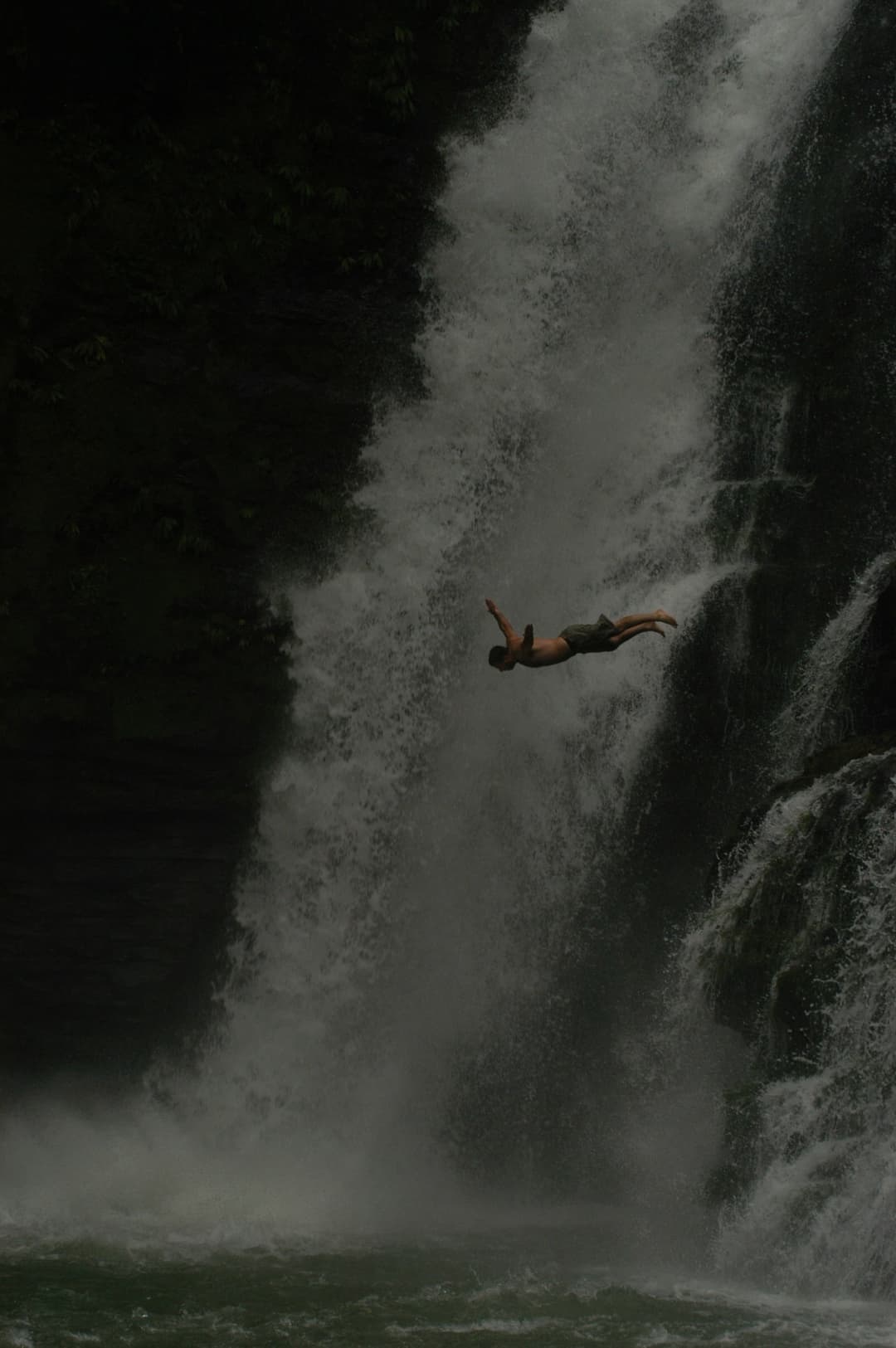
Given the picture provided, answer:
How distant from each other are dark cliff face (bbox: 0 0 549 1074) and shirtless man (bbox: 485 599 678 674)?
447 centimetres

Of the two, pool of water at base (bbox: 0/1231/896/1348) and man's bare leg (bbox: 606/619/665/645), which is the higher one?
man's bare leg (bbox: 606/619/665/645)

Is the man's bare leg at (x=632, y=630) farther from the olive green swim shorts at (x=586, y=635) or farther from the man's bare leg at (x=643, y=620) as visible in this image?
the olive green swim shorts at (x=586, y=635)

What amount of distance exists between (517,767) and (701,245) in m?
5.78

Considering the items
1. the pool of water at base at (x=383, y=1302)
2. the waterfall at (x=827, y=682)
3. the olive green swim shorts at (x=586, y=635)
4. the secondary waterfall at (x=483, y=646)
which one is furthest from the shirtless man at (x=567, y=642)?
the pool of water at base at (x=383, y=1302)

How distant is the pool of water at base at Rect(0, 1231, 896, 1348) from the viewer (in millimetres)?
9016

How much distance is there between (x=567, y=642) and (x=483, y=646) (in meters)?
3.54

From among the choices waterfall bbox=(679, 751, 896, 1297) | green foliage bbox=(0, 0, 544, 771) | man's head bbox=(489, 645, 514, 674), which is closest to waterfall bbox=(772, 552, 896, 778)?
waterfall bbox=(679, 751, 896, 1297)

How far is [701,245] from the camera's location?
1545 centimetres

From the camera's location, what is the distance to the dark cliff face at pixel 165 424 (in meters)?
14.6

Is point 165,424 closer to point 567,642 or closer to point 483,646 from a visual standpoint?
point 483,646

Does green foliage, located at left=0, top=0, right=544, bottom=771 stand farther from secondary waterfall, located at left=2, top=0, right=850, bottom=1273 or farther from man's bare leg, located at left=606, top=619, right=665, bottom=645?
man's bare leg, located at left=606, top=619, right=665, bottom=645

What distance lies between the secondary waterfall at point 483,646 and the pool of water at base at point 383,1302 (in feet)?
4.18

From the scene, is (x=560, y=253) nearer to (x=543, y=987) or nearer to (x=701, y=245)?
(x=701, y=245)

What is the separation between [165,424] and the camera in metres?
15.1
